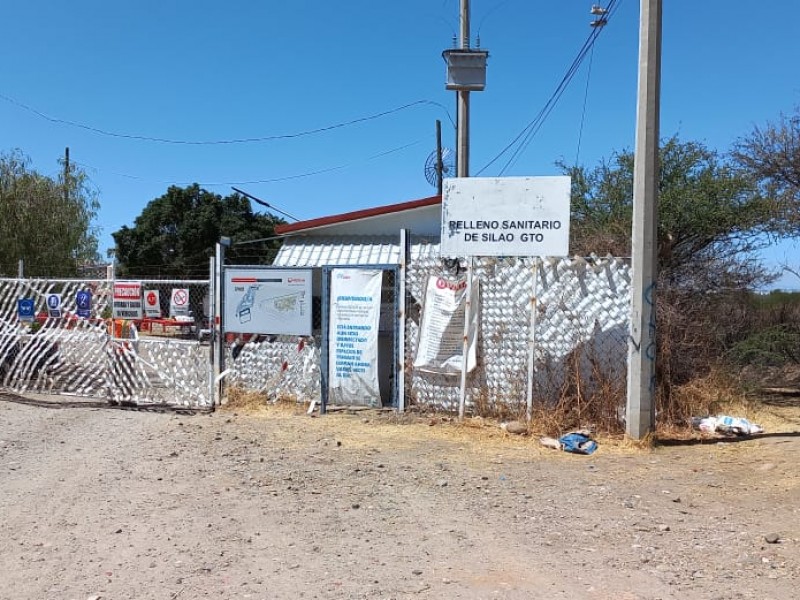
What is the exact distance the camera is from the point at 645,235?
26.3 ft

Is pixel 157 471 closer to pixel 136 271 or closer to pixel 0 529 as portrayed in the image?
pixel 0 529

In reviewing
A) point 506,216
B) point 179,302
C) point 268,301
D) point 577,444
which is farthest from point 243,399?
point 577,444

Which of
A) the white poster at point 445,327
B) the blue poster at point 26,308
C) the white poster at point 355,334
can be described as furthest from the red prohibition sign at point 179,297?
the white poster at point 445,327

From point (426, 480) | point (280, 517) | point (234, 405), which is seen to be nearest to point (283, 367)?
point (234, 405)

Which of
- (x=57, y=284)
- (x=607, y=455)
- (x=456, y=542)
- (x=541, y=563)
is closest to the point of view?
(x=541, y=563)

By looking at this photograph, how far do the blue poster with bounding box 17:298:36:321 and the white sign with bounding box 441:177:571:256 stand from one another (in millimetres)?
6728

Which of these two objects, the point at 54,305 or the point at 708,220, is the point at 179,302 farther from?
the point at 708,220

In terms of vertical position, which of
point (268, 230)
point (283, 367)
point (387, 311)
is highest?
point (268, 230)

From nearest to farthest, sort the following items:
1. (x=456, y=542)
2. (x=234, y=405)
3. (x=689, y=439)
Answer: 1. (x=456, y=542)
2. (x=689, y=439)
3. (x=234, y=405)

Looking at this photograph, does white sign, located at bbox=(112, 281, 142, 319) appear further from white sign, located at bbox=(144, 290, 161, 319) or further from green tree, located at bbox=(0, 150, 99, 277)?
green tree, located at bbox=(0, 150, 99, 277)

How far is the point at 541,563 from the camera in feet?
15.3

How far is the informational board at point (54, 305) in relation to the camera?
1105cm

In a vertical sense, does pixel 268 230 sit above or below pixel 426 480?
above

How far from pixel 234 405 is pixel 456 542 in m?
5.88
